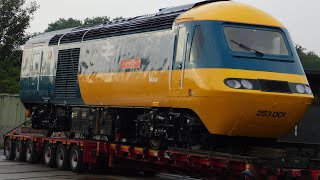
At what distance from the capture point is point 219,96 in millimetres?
10688

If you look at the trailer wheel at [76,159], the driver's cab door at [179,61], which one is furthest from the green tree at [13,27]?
the driver's cab door at [179,61]

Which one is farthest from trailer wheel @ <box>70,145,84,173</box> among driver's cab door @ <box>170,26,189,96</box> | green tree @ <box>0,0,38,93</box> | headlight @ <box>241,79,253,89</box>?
green tree @ <box>0,0,38,93</box>

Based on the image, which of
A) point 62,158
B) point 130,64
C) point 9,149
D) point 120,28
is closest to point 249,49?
point 130,64

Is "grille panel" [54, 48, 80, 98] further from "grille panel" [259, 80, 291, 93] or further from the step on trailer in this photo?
"grille panel" [259, 80, 291, 93]

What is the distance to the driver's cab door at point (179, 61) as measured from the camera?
11.8 meters

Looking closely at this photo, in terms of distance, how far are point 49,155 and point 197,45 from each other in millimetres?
7794

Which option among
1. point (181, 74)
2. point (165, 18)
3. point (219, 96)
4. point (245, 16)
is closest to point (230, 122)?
point (219, 96)

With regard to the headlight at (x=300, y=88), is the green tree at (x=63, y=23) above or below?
above

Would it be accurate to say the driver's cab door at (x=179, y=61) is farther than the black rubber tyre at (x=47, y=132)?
Result: No

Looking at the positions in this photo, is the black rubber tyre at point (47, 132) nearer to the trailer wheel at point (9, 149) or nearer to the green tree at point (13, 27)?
the trailer wheel at point (9, 149)

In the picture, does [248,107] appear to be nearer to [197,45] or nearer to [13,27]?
[197,45]

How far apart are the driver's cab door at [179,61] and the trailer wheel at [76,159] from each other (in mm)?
4751

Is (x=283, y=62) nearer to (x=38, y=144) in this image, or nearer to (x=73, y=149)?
(x=73, y=149)

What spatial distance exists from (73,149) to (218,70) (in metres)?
6.68
